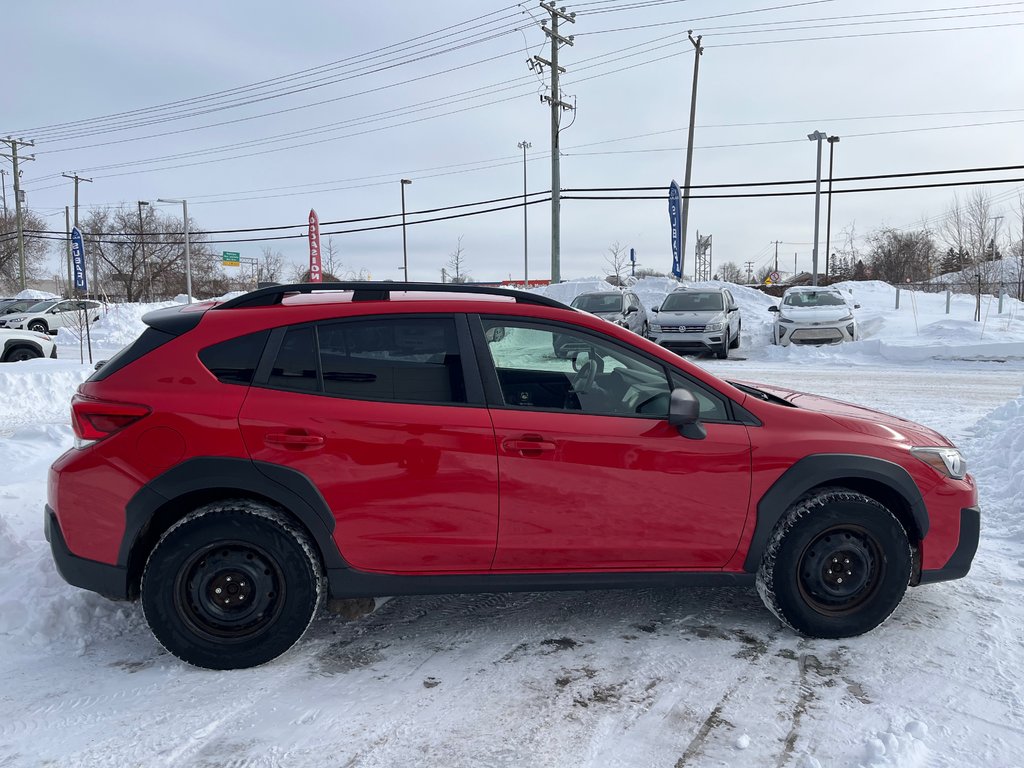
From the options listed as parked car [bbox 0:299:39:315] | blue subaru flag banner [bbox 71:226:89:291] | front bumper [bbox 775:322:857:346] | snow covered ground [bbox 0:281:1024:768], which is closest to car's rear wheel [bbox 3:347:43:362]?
snow covered ground [bbox 0:281:1024:768]

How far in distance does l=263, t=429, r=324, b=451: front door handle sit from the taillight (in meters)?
0.57

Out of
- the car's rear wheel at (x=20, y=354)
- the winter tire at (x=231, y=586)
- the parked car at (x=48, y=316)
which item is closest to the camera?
the winter tire at (x=231, y=586)

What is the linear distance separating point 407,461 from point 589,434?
2.75 ft

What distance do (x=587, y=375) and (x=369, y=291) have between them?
1178 mm

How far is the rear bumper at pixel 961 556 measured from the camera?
3.54 meters

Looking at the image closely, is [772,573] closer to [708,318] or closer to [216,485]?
[216,485]

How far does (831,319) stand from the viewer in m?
18.4

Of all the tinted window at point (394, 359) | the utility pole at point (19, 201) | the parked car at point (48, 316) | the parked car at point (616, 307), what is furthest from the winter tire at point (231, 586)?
the utility pole at point (19, 201)

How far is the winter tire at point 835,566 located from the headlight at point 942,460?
36 cm

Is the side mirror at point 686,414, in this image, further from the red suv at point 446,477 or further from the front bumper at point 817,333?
the front bumper at point 817,333

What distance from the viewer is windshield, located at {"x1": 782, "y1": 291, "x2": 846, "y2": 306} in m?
19.7

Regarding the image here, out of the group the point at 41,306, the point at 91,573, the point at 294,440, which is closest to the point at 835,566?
the point at 294,440

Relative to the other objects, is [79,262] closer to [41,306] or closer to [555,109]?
[41,306]

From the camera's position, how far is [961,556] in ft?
11.6
